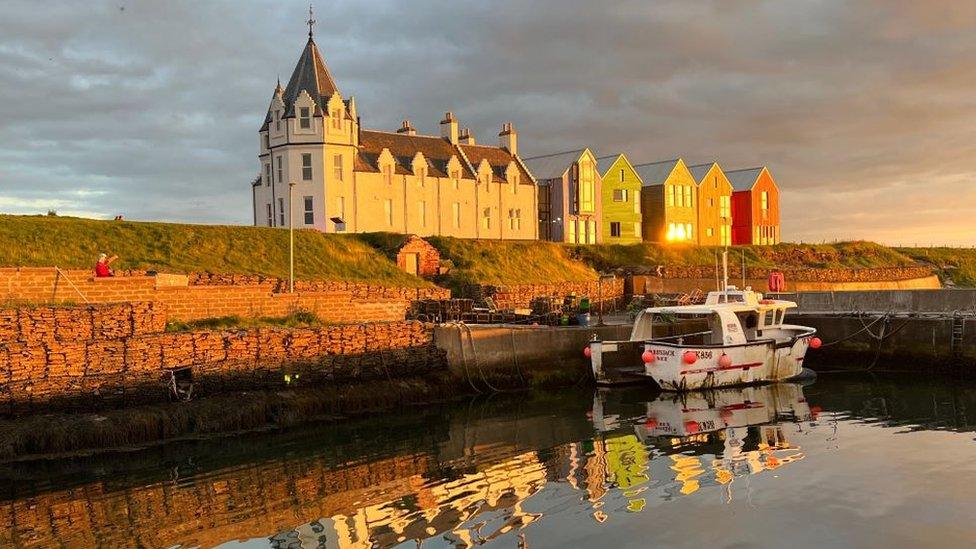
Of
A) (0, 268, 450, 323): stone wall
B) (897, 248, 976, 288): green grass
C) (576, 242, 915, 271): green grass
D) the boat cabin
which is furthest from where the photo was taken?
(897, 248, 976, 288): green grass

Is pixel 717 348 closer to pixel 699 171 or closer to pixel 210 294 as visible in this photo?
pixel 210 294

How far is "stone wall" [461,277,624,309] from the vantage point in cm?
3853

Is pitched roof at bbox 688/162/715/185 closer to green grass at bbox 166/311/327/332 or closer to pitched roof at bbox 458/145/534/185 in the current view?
pitched roof at bbox 458/145/534/185

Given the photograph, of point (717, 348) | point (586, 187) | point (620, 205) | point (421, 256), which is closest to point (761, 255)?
point (620, 205)

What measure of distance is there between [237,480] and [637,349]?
18.1 metres

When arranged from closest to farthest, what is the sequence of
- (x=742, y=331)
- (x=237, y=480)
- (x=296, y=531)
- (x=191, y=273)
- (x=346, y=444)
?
(x=296, y=531) → (x=237, y=480) → (x=346, y=444) → (x=742, y=331) → (x=191, y=273)

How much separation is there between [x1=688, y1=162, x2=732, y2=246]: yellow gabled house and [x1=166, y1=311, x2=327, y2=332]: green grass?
47.3 metres

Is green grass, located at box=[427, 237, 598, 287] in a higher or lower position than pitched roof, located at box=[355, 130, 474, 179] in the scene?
lower

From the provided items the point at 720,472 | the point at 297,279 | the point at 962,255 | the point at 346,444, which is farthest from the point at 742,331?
the point at 962,255

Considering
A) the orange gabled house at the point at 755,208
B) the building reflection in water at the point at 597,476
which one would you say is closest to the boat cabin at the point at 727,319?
the building reflection in water at the point at 597,476

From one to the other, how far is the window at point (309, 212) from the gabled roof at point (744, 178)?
1722 inches

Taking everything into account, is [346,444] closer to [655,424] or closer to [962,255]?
[655,424]

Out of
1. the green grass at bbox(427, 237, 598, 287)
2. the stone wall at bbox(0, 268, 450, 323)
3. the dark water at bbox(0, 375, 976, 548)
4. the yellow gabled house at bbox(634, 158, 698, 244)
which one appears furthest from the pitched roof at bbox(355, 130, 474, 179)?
the dark water at bbox(0, 375, 976, 548)

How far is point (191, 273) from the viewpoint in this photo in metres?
32.1
